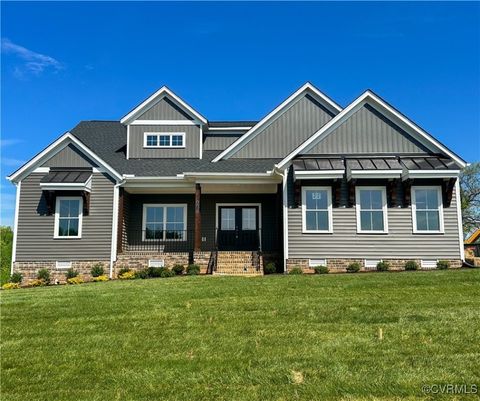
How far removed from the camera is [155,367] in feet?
15.3

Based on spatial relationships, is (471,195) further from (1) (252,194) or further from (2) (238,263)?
(2) (238,263)

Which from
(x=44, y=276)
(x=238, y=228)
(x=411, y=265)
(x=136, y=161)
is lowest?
(x=44, y=276)

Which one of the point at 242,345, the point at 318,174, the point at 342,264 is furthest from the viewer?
the point at 342,264

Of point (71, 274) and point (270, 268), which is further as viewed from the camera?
point (71, 274)

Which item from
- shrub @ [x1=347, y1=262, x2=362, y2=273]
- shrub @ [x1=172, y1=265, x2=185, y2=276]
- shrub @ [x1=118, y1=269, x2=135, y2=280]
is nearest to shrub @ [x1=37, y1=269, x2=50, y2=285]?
shrub @ [x1=118, y1=269, x2=135, y2=280]

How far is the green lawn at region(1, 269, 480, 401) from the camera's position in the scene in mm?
4094

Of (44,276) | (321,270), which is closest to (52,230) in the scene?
(44,276)

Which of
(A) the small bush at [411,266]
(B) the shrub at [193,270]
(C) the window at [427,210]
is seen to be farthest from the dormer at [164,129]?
(A) the small bush at [411,266]

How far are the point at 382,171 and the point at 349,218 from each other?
6.39ft

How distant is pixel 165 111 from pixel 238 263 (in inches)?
317

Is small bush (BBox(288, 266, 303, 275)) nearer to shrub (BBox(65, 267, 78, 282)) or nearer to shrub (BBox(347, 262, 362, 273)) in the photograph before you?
shrub (BBox(347, 262, 362, 273))

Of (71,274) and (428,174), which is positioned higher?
(428,174)

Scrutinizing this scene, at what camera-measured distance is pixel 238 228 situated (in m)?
18.2

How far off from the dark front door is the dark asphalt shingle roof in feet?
7.33
